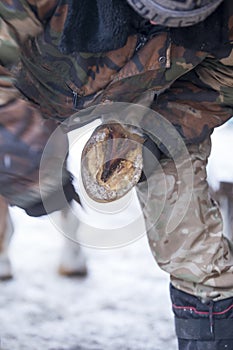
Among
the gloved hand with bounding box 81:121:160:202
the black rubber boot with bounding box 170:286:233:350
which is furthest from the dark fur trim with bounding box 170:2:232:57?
the black rubber boot with bounding box 170:286:233:350

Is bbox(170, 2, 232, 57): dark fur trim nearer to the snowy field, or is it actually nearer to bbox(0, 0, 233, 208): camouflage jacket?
bbox(0, 0, 233, 208): camouflage jacket

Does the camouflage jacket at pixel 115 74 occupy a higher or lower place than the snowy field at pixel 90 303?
higher

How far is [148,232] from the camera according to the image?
214 centimetres

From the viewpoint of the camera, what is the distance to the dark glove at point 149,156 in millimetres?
2023

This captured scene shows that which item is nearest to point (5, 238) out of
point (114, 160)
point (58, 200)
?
point (114, 160)

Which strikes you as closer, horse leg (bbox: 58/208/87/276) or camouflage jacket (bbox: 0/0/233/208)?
camouflage jacket (bbox: 0/0/233/208)

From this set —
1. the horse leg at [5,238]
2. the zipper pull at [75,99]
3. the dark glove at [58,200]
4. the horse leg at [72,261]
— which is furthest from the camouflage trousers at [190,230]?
the horse leg at [5,238]

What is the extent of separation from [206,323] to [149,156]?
0.42m

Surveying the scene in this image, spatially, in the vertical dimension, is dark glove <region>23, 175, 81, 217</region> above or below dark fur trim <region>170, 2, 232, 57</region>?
below

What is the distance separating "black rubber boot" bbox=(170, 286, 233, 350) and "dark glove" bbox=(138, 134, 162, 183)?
0.30 m

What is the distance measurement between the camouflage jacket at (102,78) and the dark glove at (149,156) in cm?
8

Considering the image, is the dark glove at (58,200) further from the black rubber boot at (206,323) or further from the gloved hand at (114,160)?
the black rubber boot at (206,323)

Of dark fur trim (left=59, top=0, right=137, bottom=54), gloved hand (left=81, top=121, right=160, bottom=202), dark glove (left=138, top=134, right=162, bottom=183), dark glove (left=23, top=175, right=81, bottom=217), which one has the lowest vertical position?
dark glove (left=138, top=134, right=162, bottom=183)

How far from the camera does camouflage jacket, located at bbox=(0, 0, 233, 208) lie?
1.64m
